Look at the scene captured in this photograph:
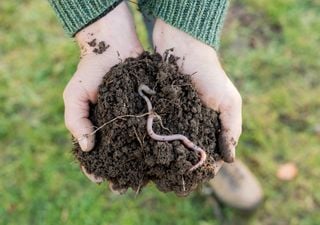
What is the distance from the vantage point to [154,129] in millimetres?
1689

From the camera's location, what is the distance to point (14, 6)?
358 centimetres

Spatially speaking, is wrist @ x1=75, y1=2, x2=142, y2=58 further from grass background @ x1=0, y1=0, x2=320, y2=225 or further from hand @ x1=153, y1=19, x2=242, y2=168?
grass background @ x1=0, y1=0, x2=320, y2=225

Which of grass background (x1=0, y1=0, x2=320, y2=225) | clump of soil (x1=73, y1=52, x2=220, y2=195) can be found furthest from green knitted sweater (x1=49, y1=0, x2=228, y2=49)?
grass background (x1=0, y1=0, x2=320, y2=225)

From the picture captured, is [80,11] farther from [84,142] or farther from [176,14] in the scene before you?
[84,142]

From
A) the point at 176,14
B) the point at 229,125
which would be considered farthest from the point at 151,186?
the point at 176,14

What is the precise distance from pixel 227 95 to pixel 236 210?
1125 mm

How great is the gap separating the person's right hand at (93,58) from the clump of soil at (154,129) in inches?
2.1

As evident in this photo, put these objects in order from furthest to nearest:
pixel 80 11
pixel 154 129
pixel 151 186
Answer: pixel 151 186
pixel 80 11
pixel 154 129

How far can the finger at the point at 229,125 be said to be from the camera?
179 cm

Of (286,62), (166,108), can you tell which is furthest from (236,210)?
(166,108)

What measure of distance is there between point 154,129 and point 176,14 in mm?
→ 444

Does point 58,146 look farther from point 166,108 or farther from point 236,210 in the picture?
point 166,108

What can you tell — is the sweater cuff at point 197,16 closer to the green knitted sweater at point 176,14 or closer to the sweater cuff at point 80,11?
the green knitted sweater at point 176,14

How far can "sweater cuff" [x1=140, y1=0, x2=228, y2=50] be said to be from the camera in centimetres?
182
